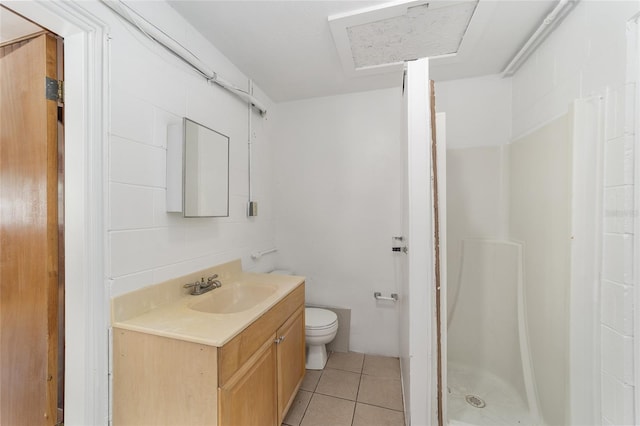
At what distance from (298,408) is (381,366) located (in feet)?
2.55

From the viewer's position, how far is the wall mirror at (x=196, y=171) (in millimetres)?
1268

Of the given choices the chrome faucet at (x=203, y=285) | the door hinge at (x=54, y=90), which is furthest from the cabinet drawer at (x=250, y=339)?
the door hinge at (x=54, y=90)

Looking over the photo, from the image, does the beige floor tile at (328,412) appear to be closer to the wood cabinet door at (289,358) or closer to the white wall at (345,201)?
the wood cabinet door at (289,358)

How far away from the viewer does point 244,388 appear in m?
1.05

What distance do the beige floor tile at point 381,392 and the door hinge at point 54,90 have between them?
2.28m

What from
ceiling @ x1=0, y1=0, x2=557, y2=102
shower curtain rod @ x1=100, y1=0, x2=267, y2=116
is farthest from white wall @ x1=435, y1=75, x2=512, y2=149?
shower curtain rod @ x1=100, y1=0, x2=267, y2=116

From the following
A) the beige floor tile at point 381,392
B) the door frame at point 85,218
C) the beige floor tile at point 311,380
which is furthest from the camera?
the beige floor tile at point 311,380

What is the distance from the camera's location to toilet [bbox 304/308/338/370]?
188 cm

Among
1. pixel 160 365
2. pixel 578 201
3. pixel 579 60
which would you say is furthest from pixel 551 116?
pixel 160 365

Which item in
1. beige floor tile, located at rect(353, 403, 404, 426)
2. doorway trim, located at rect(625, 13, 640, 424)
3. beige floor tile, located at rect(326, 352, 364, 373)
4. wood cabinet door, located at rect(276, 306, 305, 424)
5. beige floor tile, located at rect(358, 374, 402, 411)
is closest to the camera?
doorway trim, located at rect(625, 13, 640, 424)

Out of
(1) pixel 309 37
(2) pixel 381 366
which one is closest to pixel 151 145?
(1) pixel 309 37

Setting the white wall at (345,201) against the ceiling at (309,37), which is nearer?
the ceiling at (309,37)

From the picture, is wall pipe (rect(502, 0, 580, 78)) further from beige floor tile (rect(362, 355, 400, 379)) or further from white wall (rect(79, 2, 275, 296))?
beige floor tile (rect(362, 355, 400, 379))

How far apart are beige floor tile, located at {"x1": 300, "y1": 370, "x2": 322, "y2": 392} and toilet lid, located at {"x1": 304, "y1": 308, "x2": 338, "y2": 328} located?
0.38 m
